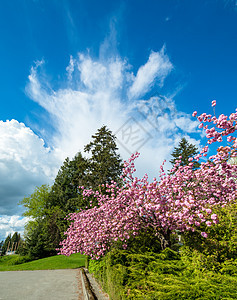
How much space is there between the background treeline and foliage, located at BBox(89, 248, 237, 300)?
14907 millimetres

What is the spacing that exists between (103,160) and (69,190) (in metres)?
10.3

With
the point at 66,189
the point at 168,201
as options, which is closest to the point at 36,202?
the point at 66,189

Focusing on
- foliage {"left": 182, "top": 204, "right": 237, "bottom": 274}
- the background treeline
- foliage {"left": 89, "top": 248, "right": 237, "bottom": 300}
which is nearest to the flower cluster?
foliage {"left": 182, "top": 204, "right": 237, "bottom": 274}

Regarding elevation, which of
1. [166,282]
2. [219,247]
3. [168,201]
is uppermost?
[168,201]

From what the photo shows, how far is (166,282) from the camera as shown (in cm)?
376

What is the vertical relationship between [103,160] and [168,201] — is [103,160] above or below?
above

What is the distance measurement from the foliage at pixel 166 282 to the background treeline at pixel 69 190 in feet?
48.9

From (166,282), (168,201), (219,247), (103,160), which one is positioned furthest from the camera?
(103,160)

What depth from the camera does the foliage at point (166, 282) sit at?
10.0 feet

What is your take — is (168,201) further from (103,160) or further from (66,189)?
(66,189)

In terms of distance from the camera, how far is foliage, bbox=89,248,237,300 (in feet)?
10.0

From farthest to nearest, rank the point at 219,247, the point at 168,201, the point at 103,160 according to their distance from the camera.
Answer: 1. the point at 103,160
2. the point at 168,201
3. the point at 219,247

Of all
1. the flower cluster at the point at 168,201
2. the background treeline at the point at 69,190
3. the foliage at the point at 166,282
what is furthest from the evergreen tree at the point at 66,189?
the foliage at the point at 166,282

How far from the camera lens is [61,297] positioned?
6875 millimetres
